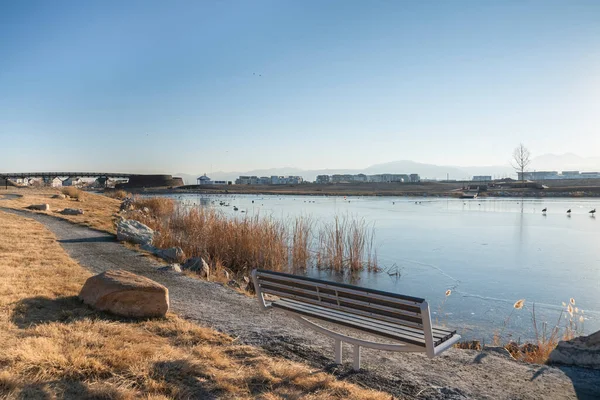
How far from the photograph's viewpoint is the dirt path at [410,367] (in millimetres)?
4367

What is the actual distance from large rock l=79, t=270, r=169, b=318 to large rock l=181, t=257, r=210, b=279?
4029 mm

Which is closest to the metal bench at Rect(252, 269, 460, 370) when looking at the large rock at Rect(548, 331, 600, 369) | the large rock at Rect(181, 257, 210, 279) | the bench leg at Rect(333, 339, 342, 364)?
the bench leg at Rect(333, 339, 342, 364)

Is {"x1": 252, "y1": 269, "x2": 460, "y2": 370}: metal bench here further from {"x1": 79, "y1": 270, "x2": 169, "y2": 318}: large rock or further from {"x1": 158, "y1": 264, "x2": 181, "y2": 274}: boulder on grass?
{"x1": 158, "y1": 264, "x2": 181, "y2": 274}: boulder on grass

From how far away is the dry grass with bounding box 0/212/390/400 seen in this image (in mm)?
3631

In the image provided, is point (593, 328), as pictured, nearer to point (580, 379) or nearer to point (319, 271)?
point (580, 379)

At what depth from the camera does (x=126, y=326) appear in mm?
5266

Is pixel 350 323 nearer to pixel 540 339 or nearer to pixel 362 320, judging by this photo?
pixel 362 320

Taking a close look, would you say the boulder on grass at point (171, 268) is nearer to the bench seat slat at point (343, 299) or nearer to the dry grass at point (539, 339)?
the bench seat slat at point (343, 299)

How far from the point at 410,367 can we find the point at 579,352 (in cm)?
231

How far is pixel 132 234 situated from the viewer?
1359 cm

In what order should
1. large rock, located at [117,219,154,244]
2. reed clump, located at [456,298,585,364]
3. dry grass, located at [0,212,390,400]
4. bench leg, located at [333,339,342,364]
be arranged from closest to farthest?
dry grass, located at [0,212,390,400], bench leg, located at [333,339,342,364], reed clump, located at [456,298,585,364], large rock, located at [117,219,154,244]

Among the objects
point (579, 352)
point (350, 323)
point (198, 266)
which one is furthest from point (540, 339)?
point (198, 266)

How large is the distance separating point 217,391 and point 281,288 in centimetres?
148

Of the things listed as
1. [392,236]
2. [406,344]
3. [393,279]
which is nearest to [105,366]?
[406,344]
